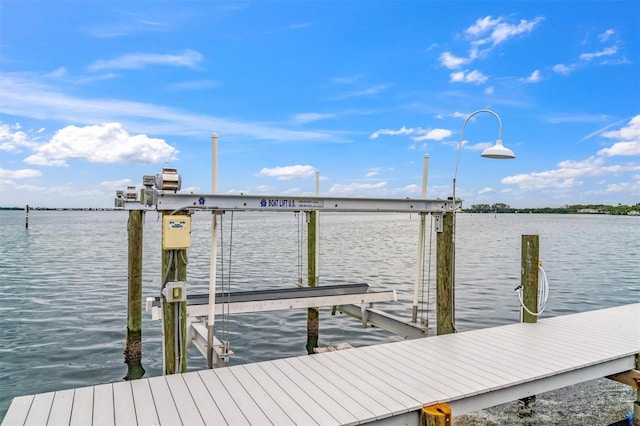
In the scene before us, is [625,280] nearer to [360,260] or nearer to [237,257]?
[360,260]

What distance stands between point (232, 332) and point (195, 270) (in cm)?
900

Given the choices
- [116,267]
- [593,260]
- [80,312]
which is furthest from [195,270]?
[593,260]

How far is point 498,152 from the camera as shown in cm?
673

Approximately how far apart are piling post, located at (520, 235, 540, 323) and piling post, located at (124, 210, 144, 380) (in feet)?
22.8

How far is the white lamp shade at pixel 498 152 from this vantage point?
668cm

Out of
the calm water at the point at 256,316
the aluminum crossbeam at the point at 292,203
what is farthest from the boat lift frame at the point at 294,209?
the calm water at the point at 256,316

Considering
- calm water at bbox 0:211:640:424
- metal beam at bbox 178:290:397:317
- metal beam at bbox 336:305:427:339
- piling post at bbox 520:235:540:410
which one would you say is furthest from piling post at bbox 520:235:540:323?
metal beam at bbox 178:290:397:317

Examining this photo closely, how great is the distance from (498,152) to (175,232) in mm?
4793

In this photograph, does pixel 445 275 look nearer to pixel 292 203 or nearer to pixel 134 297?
pixel 292 203

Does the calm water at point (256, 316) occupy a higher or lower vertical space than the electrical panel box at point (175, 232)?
lower

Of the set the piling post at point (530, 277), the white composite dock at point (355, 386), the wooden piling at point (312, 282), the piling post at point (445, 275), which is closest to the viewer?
the white composite dock at point (355, 386)

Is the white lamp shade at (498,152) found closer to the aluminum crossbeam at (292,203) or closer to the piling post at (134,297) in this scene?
the aluminum crossbeam at (292,203)

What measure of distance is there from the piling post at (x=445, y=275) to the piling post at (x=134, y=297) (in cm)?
549

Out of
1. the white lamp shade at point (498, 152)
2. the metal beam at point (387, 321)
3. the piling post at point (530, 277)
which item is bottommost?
the metal beam at point (387, 321)
